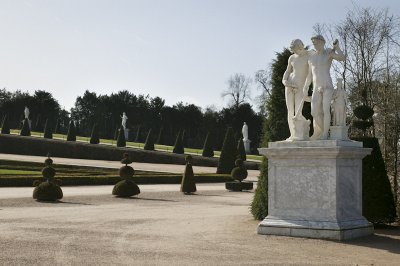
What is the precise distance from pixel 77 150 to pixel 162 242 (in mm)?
48131

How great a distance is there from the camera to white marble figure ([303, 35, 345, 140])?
39.1ft

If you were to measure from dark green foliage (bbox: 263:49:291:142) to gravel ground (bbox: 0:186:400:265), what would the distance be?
8.69 feet

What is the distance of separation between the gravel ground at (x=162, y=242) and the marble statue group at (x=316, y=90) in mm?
2638

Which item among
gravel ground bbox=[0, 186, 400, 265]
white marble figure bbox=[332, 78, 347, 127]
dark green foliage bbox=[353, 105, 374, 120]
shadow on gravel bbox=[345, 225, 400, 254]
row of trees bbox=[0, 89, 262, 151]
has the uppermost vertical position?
row of trees bbox=[0, 89, 262, 151]

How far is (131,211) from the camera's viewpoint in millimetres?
17906

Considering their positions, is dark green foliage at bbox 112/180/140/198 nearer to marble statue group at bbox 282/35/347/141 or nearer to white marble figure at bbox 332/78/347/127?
marble statue group at bbox 282/35/347/141

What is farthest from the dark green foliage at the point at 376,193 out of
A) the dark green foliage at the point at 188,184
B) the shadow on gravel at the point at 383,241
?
the dark green foliage at the point at 188,184

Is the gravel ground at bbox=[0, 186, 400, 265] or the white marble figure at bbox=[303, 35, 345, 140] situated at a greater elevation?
the white marble figure at bbox=[303, 35, 345, 140]

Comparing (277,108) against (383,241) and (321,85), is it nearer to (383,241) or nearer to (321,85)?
(321,85)

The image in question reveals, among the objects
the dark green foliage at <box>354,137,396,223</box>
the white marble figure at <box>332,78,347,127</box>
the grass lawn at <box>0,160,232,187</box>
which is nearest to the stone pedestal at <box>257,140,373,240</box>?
the white marble figure at <box>332,78,347,127</box>

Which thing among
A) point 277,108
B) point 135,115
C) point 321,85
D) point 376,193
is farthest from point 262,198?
point 135,115

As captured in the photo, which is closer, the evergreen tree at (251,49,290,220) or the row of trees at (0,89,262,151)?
the evergreen tree at (251,49,290,220)

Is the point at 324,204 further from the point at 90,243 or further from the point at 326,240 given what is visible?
the point at 90,243

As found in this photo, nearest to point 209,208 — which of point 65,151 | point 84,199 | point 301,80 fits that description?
point 84,199
